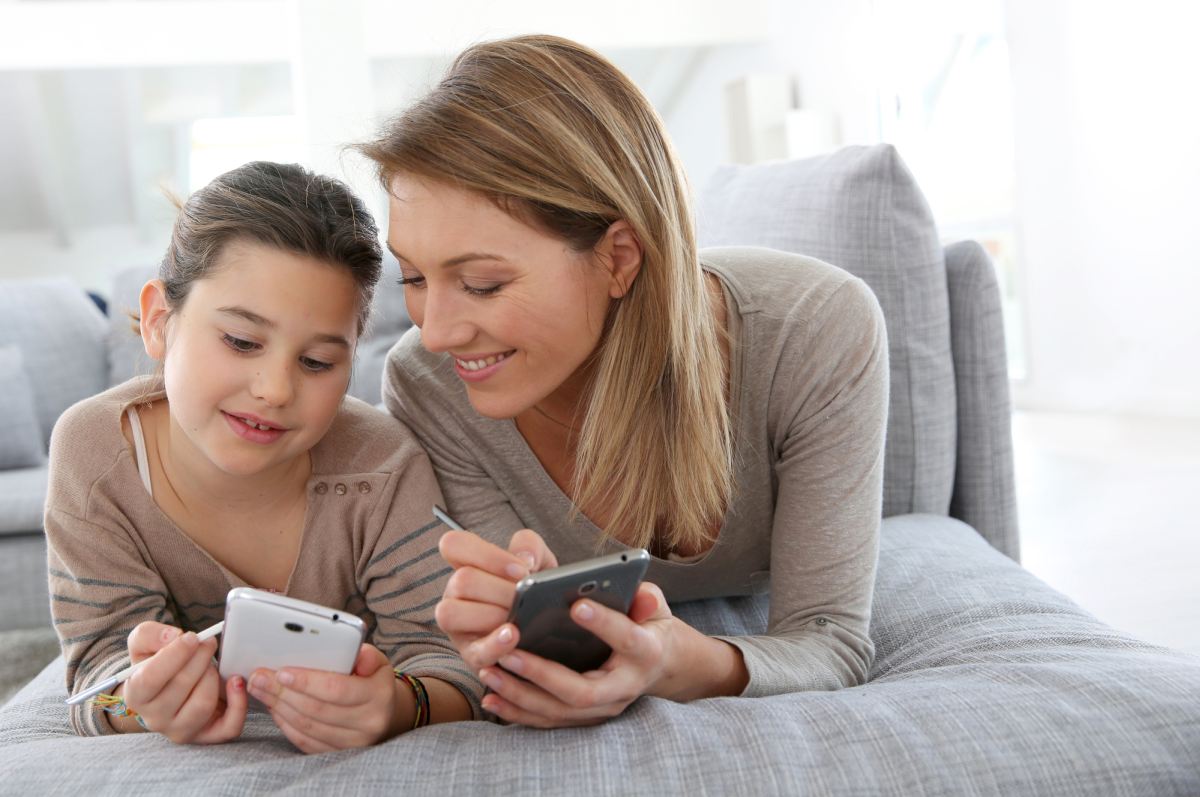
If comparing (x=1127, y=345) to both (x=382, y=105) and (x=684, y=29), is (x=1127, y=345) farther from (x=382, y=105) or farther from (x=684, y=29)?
(x=382, y=105)

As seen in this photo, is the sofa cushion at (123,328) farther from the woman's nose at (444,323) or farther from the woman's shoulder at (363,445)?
the woman's nose at (444,323)

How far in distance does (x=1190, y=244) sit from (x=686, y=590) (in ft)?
13.7

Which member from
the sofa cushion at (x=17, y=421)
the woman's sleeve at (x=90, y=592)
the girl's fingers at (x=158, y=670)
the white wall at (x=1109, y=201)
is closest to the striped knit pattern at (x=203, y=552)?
the woman's sleeve at (x=90, y=592)

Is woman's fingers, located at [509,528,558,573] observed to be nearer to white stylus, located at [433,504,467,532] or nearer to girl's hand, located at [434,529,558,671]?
girl's hand, located at [434,529,558,671]

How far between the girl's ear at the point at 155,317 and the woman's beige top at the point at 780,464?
0.30 meters

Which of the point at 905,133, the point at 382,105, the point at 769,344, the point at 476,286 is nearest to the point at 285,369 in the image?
the point at 476,286

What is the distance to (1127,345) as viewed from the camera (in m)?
5.39

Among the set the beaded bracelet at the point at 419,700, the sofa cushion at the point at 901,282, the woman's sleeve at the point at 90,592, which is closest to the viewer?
the beaded bracelet at the point at 419,700

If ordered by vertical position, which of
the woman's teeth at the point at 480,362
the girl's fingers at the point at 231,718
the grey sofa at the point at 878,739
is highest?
the woman's teeth at the point at 480,362

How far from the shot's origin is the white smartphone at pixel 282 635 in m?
1.00

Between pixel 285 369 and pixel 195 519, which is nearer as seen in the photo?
pixel 285 369

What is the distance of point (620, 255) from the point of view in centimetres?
135

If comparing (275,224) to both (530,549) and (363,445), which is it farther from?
(530,549)

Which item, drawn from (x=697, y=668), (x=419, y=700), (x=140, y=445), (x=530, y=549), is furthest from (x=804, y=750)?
(x=140, y=445)
